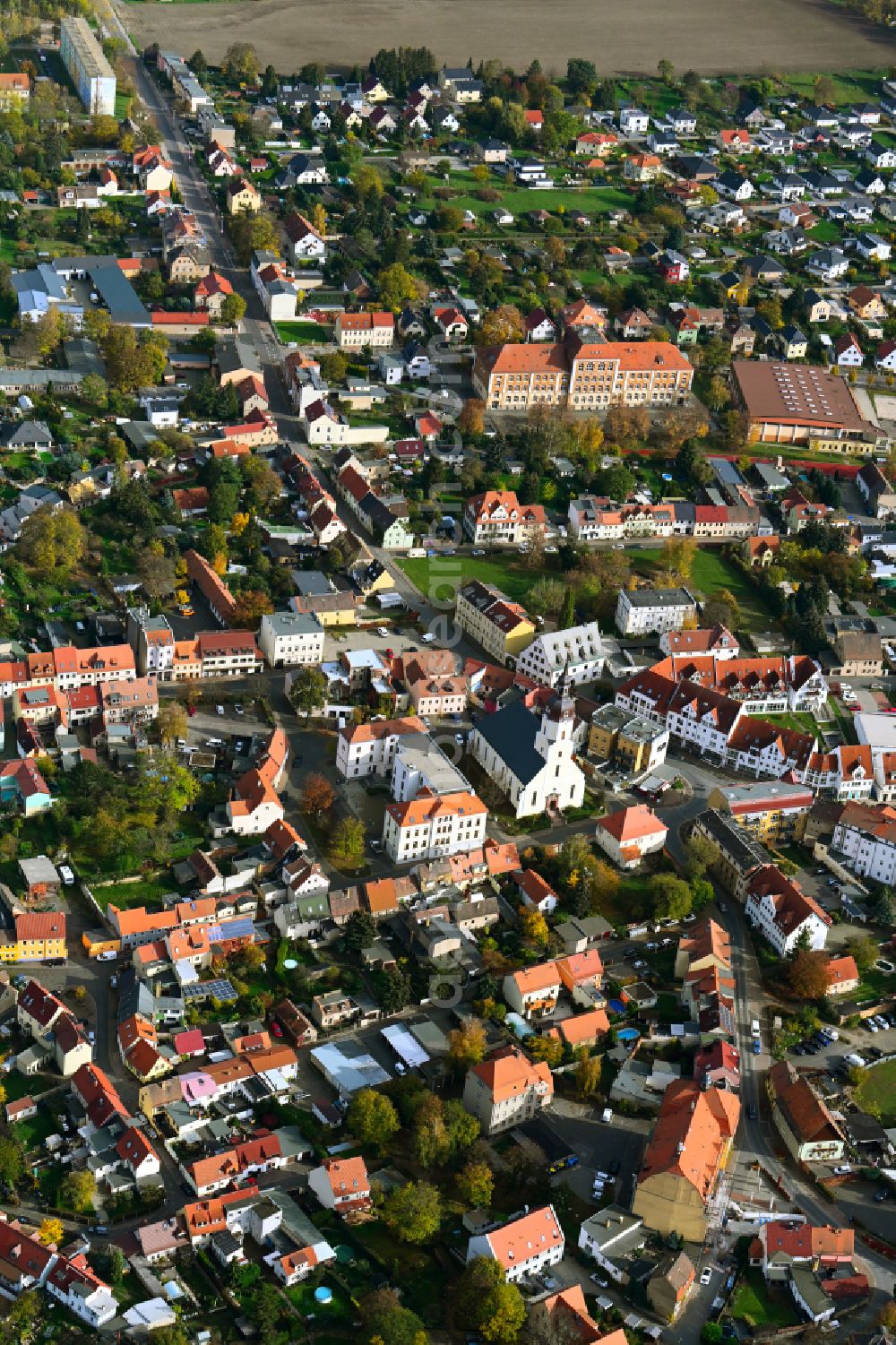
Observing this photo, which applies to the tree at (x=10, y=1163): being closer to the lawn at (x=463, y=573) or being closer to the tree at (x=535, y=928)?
the tree at (x=535, y=928)

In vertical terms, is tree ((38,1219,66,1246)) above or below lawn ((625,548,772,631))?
below

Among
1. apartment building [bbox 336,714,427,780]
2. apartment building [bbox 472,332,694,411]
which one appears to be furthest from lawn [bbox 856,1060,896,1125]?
apartment building [bbox 472,332,694,411]

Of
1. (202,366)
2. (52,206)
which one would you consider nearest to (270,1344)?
(202,366)

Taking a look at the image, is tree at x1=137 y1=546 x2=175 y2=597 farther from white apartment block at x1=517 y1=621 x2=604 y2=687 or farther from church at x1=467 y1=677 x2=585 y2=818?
church at x1=467 y1=677 x2=585 y2=818

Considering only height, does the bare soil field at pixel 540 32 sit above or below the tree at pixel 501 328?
above

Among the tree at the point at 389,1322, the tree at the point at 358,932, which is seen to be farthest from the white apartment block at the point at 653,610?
the tree at the point at 389,1322

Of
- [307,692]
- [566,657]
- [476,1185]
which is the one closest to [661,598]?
[566,657]

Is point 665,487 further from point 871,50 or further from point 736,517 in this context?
point 871,50
